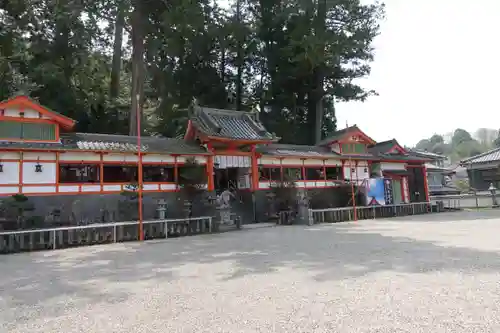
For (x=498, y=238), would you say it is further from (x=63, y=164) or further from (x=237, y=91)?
(x=237, y=91)

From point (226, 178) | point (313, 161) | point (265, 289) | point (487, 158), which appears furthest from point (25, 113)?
point (487, 158)

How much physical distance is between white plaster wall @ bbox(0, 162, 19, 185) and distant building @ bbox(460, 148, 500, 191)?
99.6 feet

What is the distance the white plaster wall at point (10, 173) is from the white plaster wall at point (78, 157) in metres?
1.49

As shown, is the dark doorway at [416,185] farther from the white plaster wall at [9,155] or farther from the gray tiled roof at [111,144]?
the white plaster wall at [9,155]

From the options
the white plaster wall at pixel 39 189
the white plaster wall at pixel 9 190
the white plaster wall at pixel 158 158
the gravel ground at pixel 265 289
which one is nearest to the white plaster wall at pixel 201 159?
the white plaster wall at pixel 158 158

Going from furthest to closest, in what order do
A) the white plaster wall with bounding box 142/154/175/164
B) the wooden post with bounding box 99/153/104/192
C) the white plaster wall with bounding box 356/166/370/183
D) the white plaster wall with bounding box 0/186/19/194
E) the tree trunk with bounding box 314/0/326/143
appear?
the tree trunk with bounding box 314/0/326/143, the white plaster wall with bounding box 356/166/370/183, the white plaster wall with bounding box 142/154/175/164, the wooden post with bounding box 99/153/104/192, the white plaster wall with bounding box 0/186/19/194

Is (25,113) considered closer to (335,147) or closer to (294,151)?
(294,151)

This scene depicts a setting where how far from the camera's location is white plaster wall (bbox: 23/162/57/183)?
1280cm

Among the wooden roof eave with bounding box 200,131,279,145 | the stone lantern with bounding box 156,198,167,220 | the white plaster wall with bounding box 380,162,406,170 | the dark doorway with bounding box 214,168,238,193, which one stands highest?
the wooden roof eave with bounding box 200,131,279,145

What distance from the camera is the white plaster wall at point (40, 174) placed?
12.8 meters

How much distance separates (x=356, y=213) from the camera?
18.0m

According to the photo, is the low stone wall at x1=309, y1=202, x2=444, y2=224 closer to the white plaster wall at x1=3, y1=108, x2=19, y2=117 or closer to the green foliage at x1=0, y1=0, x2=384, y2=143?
the green foliage at x1=0, y1=0, x2=384, y2=143

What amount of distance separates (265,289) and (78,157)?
11199 mm

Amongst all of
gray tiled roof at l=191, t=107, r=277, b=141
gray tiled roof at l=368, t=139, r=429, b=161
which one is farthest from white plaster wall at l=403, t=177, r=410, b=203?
gray tiled roof at l=191, t=107, r=277, b=141
